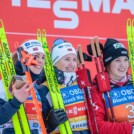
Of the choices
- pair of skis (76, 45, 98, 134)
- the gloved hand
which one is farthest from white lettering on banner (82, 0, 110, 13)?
the gloved hand

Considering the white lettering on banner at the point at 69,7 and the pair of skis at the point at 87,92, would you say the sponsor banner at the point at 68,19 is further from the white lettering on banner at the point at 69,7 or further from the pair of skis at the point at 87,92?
the pair of skis at the point at 87,92

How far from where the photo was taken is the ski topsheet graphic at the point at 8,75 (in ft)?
9.93

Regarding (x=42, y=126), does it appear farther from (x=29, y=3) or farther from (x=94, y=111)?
(x=29, y=3)

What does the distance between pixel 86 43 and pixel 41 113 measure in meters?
0.88

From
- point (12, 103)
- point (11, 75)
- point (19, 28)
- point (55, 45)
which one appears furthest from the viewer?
point (19, 28)

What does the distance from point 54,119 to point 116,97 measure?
1.54 ft

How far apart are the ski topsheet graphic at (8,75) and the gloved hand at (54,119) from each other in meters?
0.17

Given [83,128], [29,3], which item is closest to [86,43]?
[29,3]

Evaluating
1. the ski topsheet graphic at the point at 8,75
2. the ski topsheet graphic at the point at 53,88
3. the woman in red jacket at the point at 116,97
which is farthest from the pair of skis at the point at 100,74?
the ski topsheet graphic at the point at 8,75

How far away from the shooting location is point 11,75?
311 centimetres

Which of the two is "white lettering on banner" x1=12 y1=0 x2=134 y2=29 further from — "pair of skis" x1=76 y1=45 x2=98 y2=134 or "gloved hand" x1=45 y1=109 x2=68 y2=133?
"gloved hand" x1=45 y1=109 x2=68 y2=133

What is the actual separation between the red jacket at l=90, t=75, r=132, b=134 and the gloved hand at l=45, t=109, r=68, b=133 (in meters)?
0.22

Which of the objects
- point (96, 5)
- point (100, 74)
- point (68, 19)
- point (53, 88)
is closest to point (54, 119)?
point (53, 88)

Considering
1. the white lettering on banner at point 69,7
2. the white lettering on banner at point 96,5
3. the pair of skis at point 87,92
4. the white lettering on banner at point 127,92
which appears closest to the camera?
the pair of skis at point 87,92
